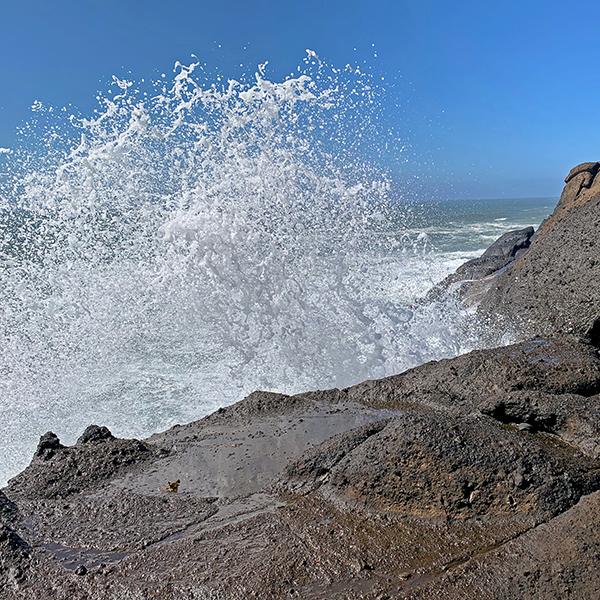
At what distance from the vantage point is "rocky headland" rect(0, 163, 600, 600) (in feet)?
6.55

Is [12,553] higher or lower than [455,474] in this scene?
higher

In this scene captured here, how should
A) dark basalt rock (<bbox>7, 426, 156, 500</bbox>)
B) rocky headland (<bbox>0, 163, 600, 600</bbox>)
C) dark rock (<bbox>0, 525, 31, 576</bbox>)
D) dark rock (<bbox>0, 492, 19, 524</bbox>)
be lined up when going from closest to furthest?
rocky headland (<bbox>0, 163, 600, 600</bbox>), dark rock (<bbox>0, 525, 31, 576</bbox>), dark rock (<bbox>0, 492, 19, 524</bbox>), dark basalt rock (<bbox>7, 426, 156, 500</bbox>)

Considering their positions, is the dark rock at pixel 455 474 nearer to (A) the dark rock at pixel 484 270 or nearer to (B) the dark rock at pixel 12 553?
(B) the dark rock at pixel 12 553

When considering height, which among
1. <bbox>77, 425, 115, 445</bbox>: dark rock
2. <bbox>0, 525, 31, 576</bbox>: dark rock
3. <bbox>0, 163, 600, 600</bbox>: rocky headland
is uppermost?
<bbox>77, 425, 115, 445</bbox>: dark rock

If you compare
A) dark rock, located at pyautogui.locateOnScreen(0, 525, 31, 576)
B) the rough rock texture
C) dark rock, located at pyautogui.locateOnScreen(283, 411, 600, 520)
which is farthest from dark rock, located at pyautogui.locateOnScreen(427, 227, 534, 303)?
dark rock, located at pyautogui.locateOnScreen(0, 525, 31, 576)

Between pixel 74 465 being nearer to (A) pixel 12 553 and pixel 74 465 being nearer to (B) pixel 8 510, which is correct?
(B) pixel 8 510

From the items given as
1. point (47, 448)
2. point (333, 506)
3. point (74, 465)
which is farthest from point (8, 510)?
point (333, 506)

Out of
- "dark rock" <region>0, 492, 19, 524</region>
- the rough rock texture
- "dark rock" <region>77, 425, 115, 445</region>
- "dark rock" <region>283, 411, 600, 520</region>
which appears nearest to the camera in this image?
"dark rock" <region>283, 411, 600, 520</region>

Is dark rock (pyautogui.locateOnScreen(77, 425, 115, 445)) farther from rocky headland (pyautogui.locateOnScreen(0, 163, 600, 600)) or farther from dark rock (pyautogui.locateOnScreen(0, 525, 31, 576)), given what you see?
dark rock (pyautogui.locateOnScreen(0, 525, 31, 576))

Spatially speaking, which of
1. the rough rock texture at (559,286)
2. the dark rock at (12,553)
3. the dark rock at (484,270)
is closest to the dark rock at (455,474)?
the dark rock at (12,553)

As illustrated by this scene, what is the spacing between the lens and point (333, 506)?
99.8 inches

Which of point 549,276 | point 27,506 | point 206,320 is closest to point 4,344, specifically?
point 206,320

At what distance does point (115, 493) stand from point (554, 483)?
2.28 meters

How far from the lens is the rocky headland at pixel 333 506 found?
200cm
